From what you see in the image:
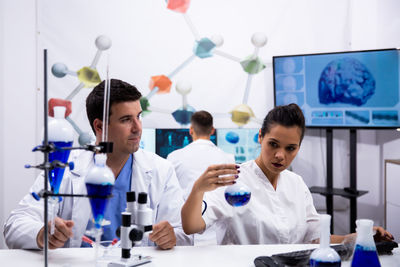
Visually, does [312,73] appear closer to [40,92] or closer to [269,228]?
[269,228]

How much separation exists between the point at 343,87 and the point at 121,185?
242 centimetres

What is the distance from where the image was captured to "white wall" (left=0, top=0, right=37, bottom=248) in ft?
12.3

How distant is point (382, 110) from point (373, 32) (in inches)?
34.4

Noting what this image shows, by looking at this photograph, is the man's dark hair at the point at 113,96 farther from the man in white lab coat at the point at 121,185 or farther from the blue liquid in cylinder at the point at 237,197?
the blue liquid in cylinder at the point at 237,197

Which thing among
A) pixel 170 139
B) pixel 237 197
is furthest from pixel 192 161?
pixel 237 197

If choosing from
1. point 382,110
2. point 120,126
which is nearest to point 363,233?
point 120,126

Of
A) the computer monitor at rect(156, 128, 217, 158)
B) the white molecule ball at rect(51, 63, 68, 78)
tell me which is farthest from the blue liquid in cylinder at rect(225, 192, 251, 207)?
the white molecule ball at rect(51, 63, 68, 78)

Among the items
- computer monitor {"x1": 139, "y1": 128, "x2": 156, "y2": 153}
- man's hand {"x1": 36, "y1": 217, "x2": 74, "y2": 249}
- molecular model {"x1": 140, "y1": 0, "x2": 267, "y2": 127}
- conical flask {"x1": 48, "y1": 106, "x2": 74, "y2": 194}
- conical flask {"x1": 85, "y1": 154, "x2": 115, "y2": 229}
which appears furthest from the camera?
molecular model {"x1": 140, "y1": 0, "x2": 267, "y2": 127}

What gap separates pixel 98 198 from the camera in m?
1.07

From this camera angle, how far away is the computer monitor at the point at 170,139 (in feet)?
11.9

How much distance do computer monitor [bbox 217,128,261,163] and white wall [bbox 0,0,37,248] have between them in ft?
5.85

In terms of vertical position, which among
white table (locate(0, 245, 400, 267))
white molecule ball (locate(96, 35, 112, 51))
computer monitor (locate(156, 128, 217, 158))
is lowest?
white table (locate(0, 245, 400, 267))

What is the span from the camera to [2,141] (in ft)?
12.4

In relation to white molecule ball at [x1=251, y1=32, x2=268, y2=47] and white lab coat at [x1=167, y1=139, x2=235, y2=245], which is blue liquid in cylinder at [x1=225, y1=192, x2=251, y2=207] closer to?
white lab coat at [x1=167, y1=139, x2=235, y2=245]
